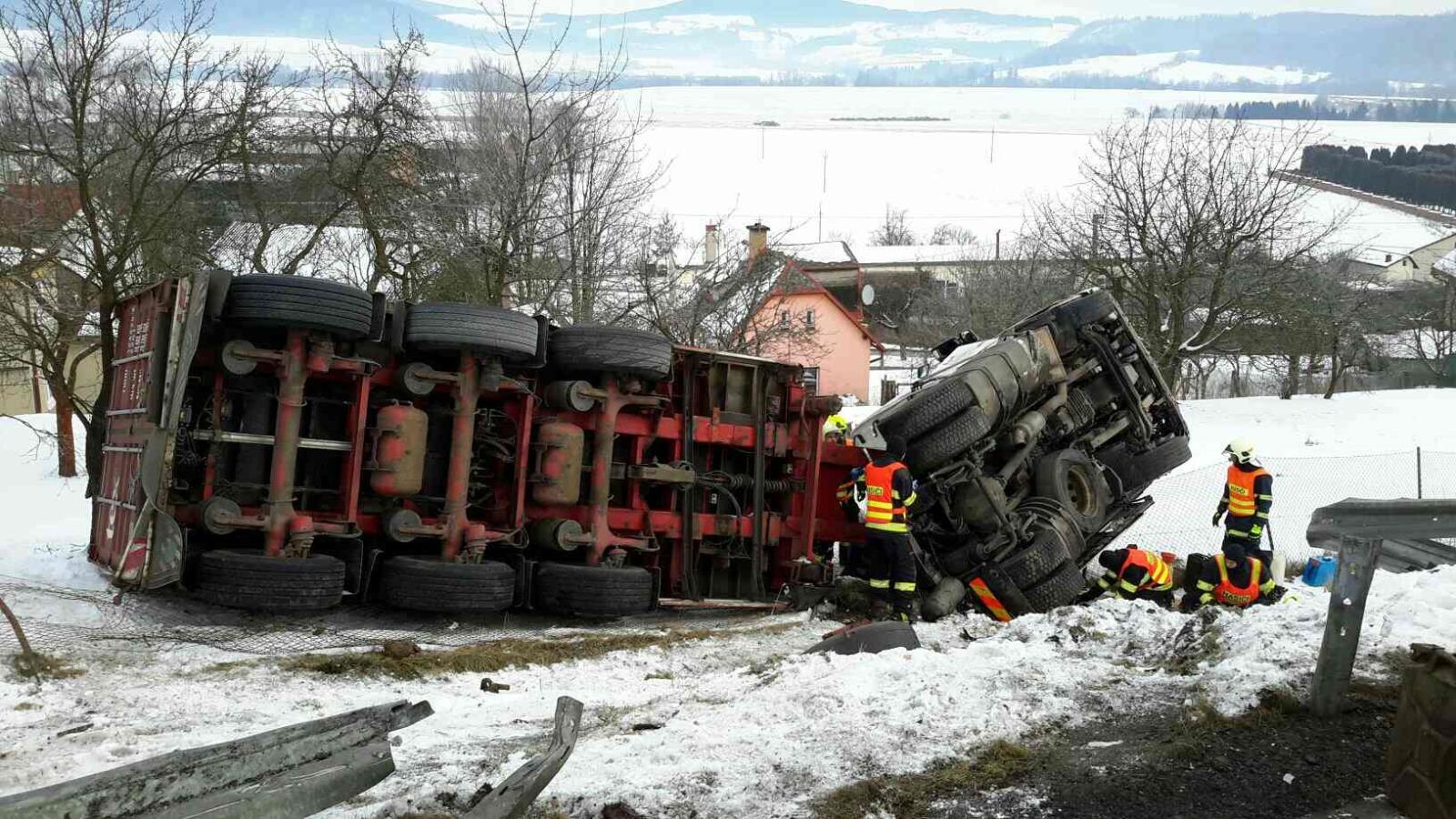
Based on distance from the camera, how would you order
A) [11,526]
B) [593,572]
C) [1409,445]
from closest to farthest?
[593,572] → [11,526] → [1409,445]

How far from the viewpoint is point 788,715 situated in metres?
4.48

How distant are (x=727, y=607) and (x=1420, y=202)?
255 feet

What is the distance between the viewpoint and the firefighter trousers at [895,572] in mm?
8383

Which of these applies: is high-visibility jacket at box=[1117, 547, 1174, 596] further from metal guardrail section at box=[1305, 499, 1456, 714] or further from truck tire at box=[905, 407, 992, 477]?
metal guardrail section at box=[1305, 499, 1456, 714]

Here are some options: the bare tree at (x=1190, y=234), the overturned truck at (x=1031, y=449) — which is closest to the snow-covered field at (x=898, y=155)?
the bare tree at (x=1190, y=234)

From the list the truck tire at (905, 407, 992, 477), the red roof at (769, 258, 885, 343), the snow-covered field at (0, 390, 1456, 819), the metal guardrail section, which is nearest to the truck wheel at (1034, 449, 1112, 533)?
the truck tire at (905, 407, 992, 477)

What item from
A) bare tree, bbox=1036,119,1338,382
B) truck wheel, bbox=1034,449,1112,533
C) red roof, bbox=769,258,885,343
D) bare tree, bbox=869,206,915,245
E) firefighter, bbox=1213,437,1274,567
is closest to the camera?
firefighter, bbox=1213,437,1274,567

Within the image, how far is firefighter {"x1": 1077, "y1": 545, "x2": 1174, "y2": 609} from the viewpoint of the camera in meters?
8.73

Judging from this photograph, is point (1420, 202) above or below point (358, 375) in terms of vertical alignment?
above

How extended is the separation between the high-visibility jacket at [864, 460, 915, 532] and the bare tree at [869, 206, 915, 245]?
65578 mm

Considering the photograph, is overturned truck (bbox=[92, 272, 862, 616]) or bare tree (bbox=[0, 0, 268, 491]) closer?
overturned truck (bbox=[92, 272, 862, 616])

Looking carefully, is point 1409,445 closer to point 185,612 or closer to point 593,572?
point 593,572

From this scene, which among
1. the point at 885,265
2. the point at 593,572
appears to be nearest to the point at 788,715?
the point at 593,572

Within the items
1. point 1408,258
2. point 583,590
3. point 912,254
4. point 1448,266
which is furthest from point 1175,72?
point 583,590
